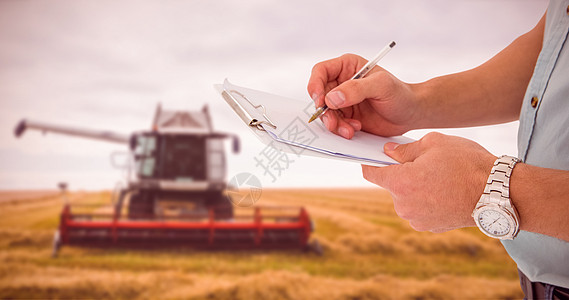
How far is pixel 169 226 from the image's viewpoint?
2.74 metres

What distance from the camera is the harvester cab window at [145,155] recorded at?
→ 292 cm

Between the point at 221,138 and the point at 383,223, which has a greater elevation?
the point at 221,138

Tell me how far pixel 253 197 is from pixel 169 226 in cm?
239

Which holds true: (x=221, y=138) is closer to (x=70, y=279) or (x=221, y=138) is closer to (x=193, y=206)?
(x=193, y=206)

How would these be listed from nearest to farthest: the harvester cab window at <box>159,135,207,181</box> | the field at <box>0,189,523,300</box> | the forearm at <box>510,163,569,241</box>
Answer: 1. the forearm at <box>510,163,569,241</box>
2. the field at <box>0,189,523,300</box>
3. the harvester cab window at <box>159,135,207,181</box>

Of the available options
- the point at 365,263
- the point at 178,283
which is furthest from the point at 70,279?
the point at 365,263

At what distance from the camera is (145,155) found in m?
2.96

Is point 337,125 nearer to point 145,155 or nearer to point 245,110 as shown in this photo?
point 245,110

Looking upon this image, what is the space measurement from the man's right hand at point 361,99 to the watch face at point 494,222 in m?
0.20

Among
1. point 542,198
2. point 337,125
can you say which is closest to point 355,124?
point 337,125

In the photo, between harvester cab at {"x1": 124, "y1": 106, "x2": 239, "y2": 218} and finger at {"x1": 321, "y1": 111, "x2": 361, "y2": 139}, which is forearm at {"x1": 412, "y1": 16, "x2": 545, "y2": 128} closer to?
finger at {"x1": 321, "y1": 111, "x2": 361, "y2": 139}

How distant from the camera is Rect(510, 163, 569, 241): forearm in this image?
36 centimetres

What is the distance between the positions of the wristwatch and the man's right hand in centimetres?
20

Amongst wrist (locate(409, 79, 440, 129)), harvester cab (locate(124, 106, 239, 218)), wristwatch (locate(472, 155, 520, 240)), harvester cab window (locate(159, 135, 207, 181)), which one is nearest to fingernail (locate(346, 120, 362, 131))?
wrist (locate(409, 79, 440, 129))
